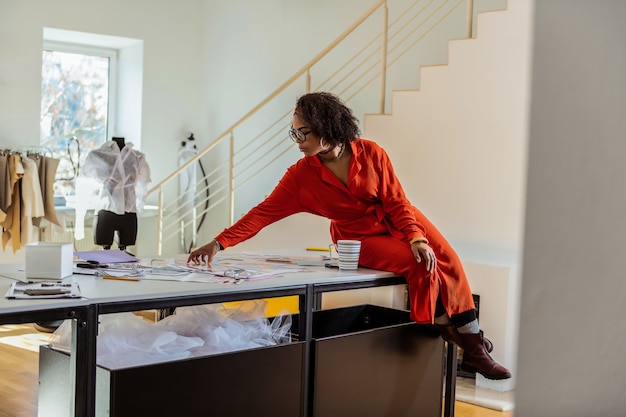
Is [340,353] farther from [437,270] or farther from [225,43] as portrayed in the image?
[225,43]

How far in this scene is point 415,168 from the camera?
461 cm

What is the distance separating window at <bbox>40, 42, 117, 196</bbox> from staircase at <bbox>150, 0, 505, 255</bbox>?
0.89 meters

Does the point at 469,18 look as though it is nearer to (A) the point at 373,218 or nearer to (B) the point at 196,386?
(A) the point at 373,218

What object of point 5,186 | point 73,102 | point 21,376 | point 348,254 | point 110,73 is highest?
point 110,73

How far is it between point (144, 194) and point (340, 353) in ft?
9.98

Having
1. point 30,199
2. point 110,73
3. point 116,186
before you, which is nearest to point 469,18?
point 116,186

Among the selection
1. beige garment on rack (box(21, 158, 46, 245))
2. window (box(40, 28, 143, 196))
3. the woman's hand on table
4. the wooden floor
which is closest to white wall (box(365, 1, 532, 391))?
the wooden floor

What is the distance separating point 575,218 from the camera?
271 millimetres

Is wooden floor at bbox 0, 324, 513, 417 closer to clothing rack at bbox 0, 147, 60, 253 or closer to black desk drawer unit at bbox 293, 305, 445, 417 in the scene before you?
black desk drawer unit at bbox 293, 305, 445, 417

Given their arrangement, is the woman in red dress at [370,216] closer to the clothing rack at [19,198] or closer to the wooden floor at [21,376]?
the wooden floor at [21,376]

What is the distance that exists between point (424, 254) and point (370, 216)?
1.02 ft

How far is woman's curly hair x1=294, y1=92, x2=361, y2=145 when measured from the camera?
9.32 ft

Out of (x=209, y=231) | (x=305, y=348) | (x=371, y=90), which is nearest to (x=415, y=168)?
(x=371, y=90)

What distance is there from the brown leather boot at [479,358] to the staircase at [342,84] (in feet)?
6.86
